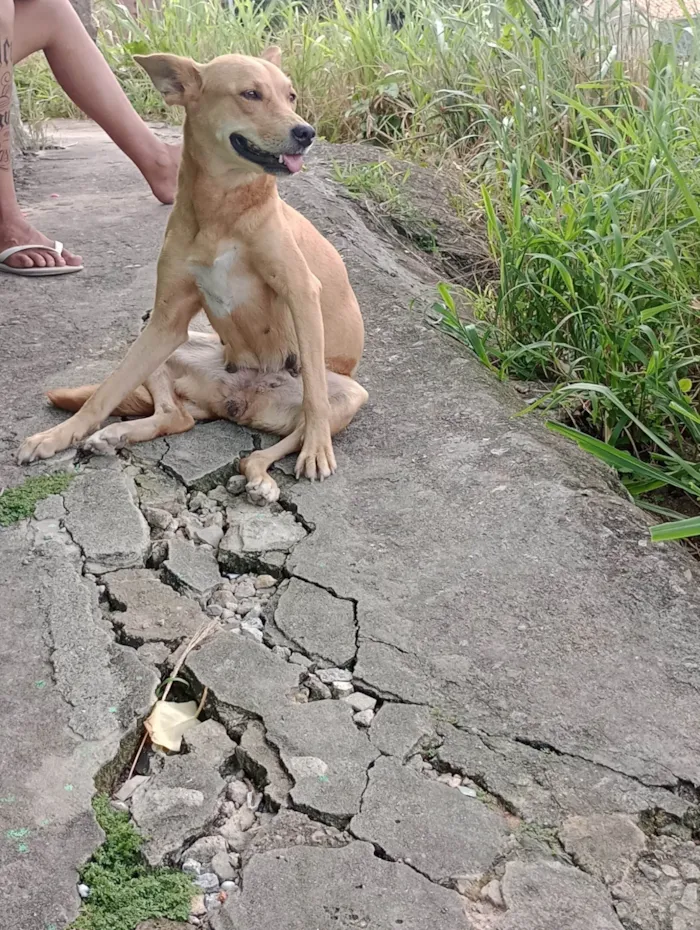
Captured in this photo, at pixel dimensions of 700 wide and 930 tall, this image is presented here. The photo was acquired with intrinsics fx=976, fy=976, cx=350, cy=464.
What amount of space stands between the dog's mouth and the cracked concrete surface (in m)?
0.81

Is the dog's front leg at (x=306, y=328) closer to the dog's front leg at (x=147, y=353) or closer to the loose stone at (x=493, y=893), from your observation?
the dog's front leg at (x=147, y=353)

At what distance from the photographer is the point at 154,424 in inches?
115

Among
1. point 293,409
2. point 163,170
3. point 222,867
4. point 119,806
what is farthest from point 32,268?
point 222,867

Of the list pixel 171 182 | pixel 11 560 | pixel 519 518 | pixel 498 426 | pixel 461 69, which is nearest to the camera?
pixel 11 560

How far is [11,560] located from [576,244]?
2144mm

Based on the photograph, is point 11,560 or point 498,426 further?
point 498,426

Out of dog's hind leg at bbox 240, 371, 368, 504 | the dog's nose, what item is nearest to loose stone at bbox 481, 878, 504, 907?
dog's hind leg at bbox 240, 371, 368, 504

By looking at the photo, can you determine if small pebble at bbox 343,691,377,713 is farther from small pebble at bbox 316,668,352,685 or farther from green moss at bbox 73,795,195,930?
green moss at bbox 73,795,195,930

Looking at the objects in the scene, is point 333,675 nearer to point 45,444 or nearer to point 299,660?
point 299,660

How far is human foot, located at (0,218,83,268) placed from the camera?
160 inches

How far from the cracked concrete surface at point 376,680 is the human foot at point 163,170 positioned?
1.84 m

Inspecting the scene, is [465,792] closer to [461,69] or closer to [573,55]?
[573,55]

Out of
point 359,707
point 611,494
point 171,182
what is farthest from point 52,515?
point 171,182

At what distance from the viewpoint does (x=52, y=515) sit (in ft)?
8.27
